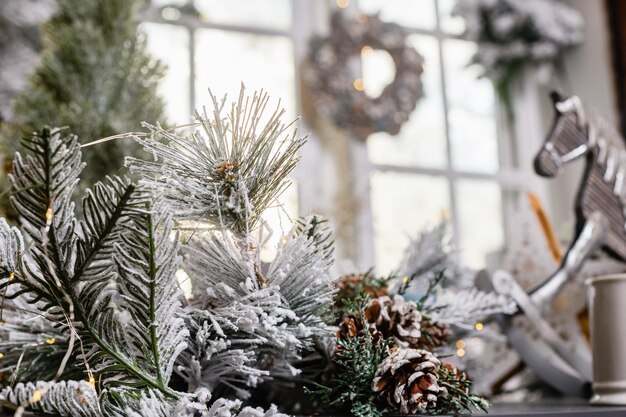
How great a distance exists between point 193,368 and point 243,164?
15 cm

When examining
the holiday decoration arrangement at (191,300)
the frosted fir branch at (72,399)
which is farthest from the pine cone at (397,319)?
the frosted fir branch at (72,399)

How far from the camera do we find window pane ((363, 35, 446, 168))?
199cm

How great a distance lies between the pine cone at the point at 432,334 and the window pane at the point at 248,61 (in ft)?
4.05

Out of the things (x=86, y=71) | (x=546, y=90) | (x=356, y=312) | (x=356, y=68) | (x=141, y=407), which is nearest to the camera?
(x=141, y=407)

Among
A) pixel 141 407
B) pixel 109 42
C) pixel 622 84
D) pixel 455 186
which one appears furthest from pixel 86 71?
pixel 622 84

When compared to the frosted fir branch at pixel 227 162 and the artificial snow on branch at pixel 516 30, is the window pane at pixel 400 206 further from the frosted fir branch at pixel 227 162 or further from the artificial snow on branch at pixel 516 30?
the frosted fir branch at pixel 227 162

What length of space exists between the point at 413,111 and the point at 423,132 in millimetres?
110

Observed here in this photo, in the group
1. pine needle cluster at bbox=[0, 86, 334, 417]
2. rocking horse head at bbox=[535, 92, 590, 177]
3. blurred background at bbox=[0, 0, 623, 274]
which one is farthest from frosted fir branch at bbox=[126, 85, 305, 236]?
blurred background at bbox=[0, 0, 623, 274]

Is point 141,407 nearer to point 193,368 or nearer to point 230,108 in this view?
point 193,368

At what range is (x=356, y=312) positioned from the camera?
58cm

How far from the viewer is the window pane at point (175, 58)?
1.76 metres

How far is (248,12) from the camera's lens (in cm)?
196

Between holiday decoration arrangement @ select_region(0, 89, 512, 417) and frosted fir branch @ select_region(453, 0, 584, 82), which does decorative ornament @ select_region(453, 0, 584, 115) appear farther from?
holiday decoration arrangement @ select_region(0, 89, 512, 417)

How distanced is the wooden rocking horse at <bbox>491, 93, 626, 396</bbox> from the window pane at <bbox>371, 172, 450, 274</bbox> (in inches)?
34.5
